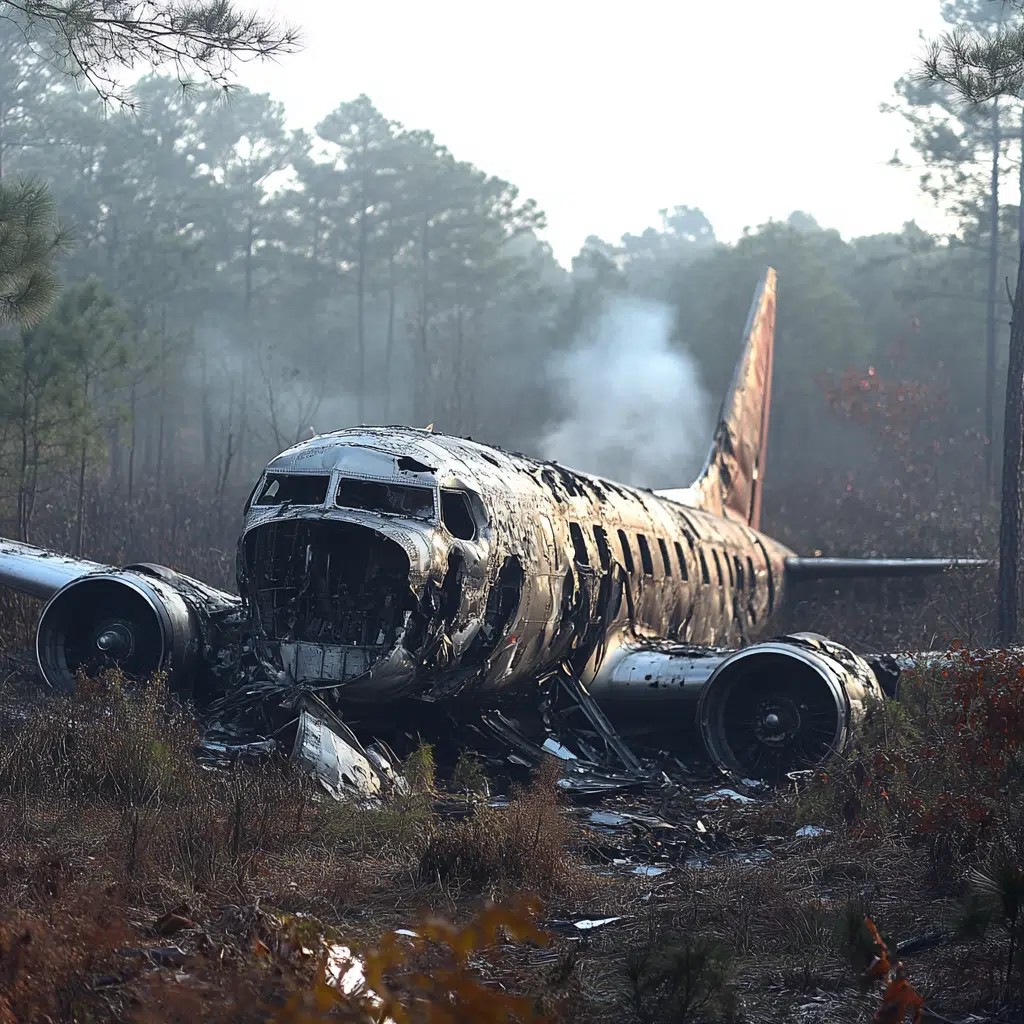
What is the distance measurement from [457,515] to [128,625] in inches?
143

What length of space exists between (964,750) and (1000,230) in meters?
42.9

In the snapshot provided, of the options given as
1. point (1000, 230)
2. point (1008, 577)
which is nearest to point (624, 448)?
point (1000, 230)

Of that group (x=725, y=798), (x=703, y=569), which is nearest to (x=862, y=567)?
(x=703, y=569)

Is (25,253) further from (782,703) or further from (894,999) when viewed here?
(894,999)

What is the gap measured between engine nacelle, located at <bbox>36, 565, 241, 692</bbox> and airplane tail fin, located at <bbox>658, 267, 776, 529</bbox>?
372 inches

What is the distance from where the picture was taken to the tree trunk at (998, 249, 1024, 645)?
17.1m

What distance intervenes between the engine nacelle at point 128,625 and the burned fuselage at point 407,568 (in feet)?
5.26

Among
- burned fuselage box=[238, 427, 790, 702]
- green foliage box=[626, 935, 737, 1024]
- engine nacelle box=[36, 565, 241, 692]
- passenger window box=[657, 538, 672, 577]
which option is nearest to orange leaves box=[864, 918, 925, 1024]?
green foliage box=[626, 935, 737, 1024]

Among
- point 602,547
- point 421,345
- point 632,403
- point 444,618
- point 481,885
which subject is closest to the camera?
point 481,885

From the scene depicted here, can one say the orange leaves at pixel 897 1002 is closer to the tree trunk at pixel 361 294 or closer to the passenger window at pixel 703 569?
the passenger window at pixel 703 569

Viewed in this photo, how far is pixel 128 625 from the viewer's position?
1228cm

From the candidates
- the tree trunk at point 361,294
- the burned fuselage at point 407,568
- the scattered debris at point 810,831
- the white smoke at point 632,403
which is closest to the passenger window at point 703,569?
the burned fuselage at point 407,568

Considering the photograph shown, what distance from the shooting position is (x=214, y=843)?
7004 millimetres

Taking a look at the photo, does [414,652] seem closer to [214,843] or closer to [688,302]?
[214,843]
